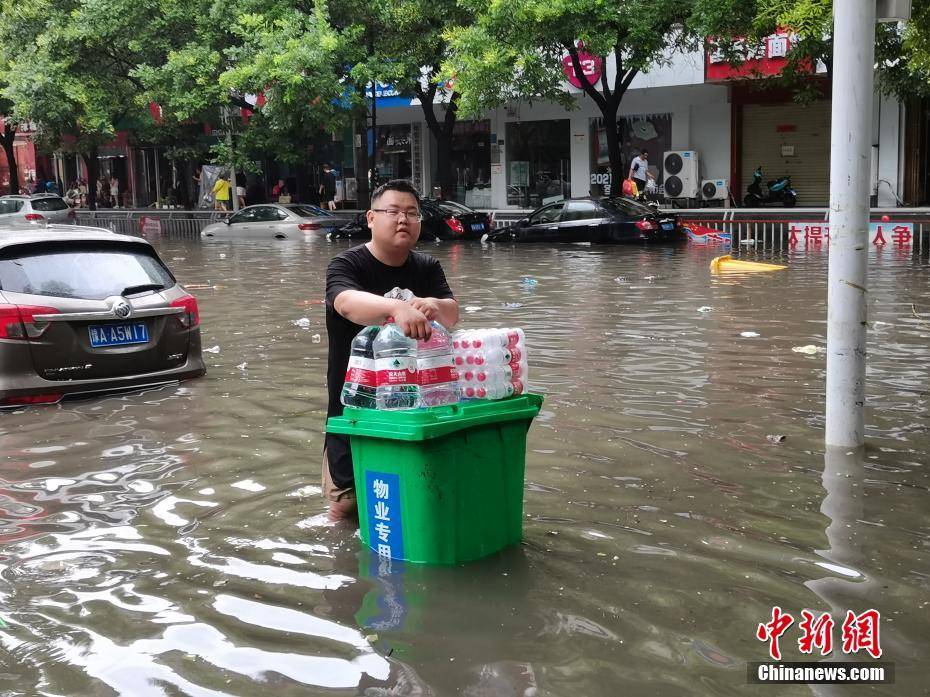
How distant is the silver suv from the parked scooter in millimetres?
20400

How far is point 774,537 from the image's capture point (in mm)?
5184

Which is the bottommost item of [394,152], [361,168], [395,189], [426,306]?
[426,306]

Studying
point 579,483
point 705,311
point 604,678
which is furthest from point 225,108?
point 604,678

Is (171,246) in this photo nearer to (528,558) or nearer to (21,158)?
(528,558)

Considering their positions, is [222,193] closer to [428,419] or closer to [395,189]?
[395,189]

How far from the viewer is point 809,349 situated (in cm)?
1041

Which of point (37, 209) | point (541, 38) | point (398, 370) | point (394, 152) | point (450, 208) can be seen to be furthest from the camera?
point (394, 152)

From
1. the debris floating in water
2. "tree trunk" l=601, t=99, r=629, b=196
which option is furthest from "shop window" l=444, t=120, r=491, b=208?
the debris floating in water

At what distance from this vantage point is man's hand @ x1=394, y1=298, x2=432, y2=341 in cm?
433

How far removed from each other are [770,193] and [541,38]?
10517 mm

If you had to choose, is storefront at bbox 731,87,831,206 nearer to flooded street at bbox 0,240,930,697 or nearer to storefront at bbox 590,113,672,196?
storefront at bbox 590,113,672,196

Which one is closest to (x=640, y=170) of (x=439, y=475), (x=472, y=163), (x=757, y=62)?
(x=757, y=62)

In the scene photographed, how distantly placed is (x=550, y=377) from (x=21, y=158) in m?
54.3

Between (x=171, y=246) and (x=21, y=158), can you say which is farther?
(x=21, y=158)
